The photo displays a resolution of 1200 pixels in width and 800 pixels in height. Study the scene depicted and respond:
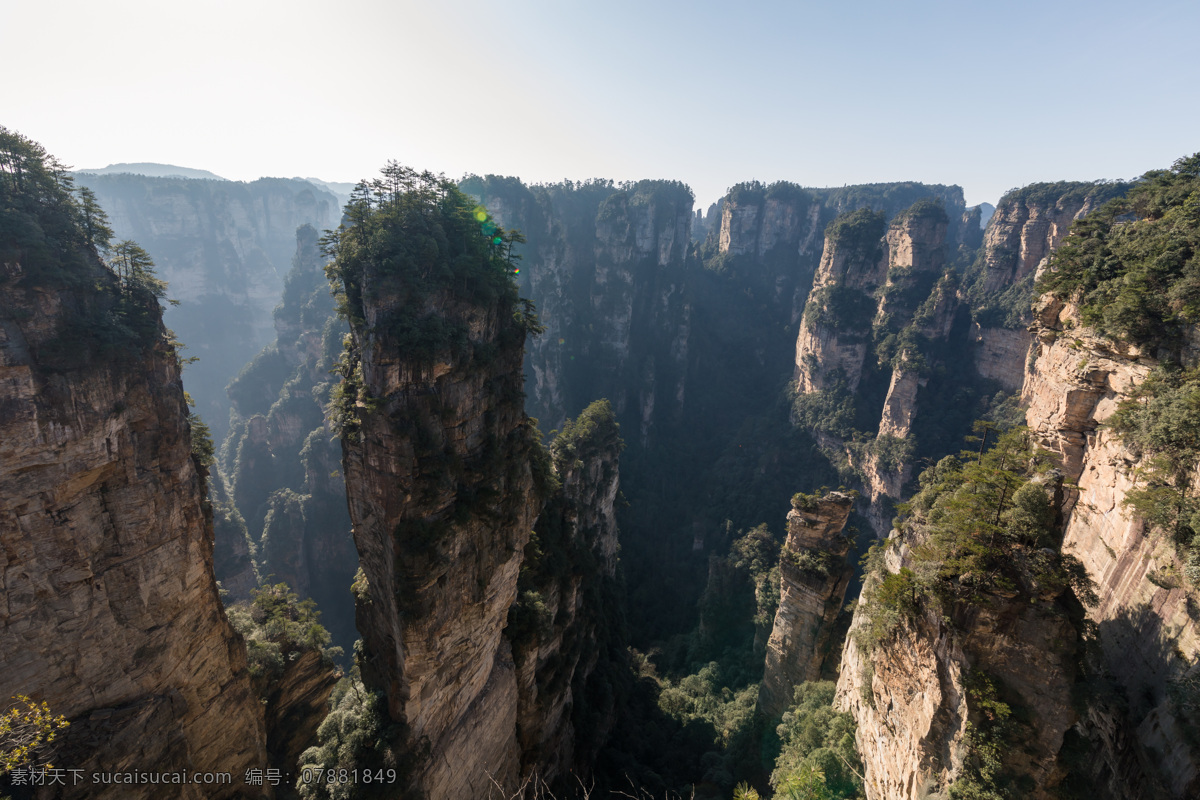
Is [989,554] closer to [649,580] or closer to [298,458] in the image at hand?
[649,580]

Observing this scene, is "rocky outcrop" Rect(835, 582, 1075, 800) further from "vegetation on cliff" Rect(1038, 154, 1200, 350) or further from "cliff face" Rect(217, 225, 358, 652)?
"cliff face" Rect(217, 225, 358, 652)

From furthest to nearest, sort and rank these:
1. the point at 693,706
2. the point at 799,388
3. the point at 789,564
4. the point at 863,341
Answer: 1. the point at 799,388
2. the point at 863,341
3. the point at 693,706
4. the point at 789,564

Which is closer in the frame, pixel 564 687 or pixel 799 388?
pixel 564 687

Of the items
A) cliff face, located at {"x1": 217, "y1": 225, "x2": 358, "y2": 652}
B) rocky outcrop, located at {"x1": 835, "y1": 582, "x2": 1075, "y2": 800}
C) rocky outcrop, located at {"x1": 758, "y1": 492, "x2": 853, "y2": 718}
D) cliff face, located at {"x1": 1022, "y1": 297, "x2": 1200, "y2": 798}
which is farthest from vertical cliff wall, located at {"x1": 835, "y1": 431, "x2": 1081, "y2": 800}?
cliff face, located at {"x1": 217, "y1": 225, "x2": 358, "y2": 652}

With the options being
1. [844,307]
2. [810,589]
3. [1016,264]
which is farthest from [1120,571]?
[1016,264]

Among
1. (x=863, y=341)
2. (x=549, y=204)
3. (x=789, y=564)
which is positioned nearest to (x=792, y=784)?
(x=789, y=564)

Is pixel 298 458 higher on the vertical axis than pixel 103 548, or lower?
lower

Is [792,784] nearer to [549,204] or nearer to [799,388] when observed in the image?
[799,388]
